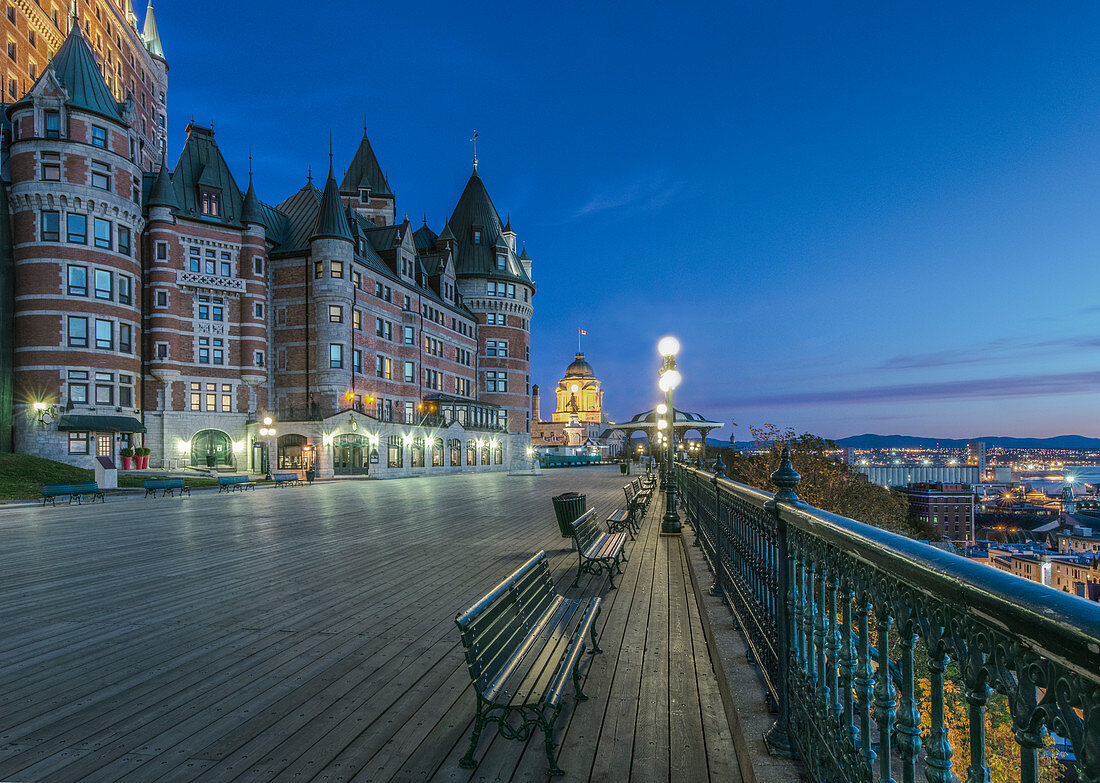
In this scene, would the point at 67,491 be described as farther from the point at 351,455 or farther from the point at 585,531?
the point at 585,531

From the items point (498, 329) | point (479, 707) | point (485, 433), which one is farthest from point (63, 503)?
point (498, 329)

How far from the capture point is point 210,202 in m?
42.6

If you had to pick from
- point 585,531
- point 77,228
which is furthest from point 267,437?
point 585,531

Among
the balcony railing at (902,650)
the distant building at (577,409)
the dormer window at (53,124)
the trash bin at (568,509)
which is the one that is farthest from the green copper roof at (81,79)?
the distant building at (577,409)

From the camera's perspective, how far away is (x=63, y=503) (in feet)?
73.9

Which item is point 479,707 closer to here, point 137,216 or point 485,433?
point 137,216

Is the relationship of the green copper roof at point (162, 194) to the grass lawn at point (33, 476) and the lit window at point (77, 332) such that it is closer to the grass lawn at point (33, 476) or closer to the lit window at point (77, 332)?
the lit window at point (77, 332)

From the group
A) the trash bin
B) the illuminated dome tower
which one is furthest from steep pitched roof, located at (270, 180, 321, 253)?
the illuminated dome tower

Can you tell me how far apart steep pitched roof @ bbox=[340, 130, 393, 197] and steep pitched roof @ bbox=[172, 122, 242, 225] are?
52.8ft

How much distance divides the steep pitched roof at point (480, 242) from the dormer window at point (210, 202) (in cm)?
2367

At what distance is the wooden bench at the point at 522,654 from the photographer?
3617 mm

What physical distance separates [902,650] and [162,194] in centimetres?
4904

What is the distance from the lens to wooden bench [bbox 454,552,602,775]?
362 centimetres

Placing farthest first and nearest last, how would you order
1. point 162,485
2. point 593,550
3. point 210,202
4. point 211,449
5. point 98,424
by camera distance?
point 210,202 < point 211,449 < point 98,424 < point 162,485 < point 593,550
